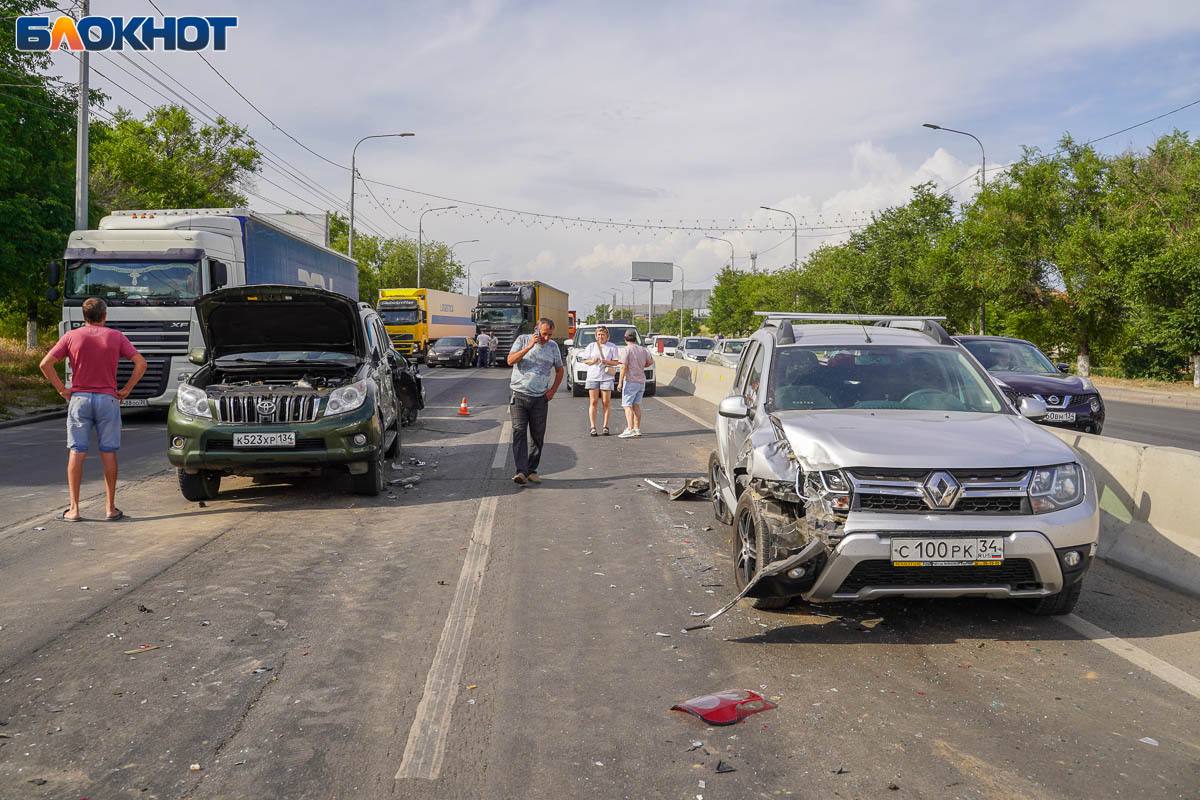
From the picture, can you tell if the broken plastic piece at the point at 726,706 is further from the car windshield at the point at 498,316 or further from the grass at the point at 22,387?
the car windshield at the point at 498,316

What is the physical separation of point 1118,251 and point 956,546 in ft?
104

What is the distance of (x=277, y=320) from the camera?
10195 mm

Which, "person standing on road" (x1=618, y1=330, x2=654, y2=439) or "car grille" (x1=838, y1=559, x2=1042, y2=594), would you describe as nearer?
"car grille" (x1=838, y1=559, x2=1042, y2=594)

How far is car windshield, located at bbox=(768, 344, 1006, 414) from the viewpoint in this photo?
6.09 meters

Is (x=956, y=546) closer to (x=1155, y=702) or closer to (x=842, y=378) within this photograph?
(x=1155, y=702)

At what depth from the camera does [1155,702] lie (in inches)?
167

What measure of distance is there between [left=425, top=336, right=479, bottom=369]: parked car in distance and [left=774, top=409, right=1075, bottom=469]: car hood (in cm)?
3839

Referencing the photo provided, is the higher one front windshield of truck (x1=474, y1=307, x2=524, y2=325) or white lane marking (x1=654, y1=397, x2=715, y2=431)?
front windshield of truck (x1=474, y1=307, x2=524, y2=325)

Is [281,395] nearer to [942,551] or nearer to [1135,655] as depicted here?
[942,551]

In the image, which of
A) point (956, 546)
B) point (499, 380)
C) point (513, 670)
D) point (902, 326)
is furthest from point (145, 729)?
point (499, 380)

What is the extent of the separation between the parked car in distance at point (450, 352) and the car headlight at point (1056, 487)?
39400mm

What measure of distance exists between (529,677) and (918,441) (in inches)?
91.3

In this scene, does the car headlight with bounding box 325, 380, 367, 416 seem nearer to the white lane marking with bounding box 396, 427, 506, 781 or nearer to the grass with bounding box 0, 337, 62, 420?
the white lane marking with bounding box 396, 427, 506, 781

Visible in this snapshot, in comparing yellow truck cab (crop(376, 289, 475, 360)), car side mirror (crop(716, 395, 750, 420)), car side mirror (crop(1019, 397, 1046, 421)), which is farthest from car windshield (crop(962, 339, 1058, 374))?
yellow truck cab (crop(376, 289, 475, 360))
